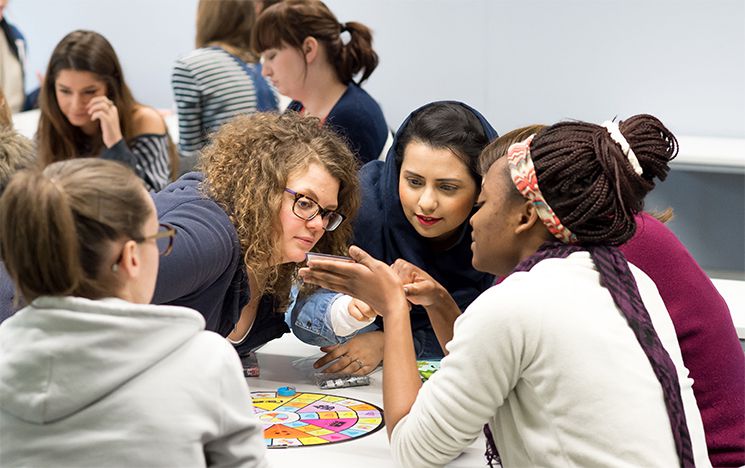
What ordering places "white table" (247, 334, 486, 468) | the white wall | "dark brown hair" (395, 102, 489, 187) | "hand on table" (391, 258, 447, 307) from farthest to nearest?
1. the white wall
2. "dark brown hair" (395, 102, 489, 187)
3. "hand on table" (391, 258, 447, 307)
4. "white table" (247, 334, 486, 468)

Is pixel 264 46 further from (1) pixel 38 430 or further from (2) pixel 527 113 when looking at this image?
(1) pixel 38 430

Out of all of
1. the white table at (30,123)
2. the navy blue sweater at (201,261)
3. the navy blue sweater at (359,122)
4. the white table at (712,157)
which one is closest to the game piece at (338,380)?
the navy blue sweater at (201,261)

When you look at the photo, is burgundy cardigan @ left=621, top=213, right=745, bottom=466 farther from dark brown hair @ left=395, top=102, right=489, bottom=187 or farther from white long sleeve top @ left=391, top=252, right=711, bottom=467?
dark brown hair @ left=395, top=102, right=489, bottom=187

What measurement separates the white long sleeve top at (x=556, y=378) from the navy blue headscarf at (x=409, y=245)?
3.02ft

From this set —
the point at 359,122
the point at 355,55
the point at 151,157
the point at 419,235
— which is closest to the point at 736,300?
the point at 419,235

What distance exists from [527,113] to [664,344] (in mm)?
3684

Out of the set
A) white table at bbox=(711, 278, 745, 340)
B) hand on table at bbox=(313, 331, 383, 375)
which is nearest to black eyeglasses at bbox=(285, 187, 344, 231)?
hand on table at bbox=(313, 331, 383, 375)

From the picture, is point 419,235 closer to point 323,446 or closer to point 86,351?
point 323,446

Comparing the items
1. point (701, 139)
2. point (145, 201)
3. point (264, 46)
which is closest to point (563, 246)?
point (145, 201)

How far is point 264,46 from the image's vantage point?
Answer: 3689 millimetres

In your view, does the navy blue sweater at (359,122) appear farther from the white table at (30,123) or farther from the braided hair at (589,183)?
the braided hair at (589,183)

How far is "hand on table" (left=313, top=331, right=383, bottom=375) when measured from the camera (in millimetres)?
2213

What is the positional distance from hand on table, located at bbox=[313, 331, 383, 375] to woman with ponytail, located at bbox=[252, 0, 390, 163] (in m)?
1.33

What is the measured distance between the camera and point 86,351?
3.99 feet
